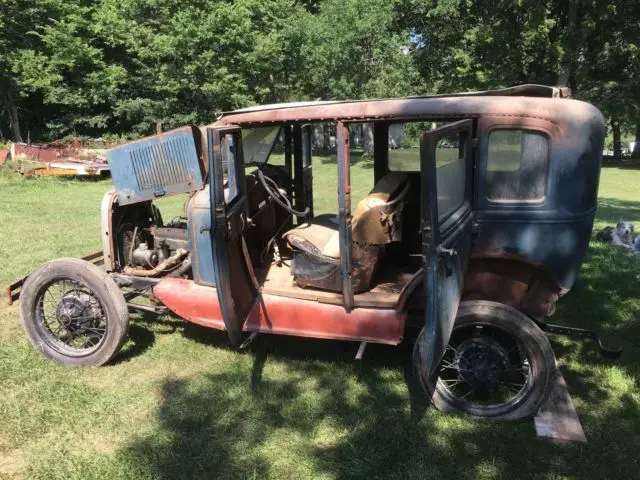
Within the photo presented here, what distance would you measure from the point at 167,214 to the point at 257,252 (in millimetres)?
6244

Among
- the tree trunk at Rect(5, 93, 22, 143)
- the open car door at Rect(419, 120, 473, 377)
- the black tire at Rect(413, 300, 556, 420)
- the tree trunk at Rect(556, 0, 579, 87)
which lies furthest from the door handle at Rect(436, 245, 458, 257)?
the tree trunk at Rect(5, 93, 22, 143)

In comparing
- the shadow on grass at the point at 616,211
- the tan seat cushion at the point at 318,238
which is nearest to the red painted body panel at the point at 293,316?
the tan seat cushion at the point at 318,238

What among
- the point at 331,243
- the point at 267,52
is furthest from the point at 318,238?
the point at 267,52

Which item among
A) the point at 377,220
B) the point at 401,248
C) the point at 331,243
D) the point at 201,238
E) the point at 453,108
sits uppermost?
the point at 453,108

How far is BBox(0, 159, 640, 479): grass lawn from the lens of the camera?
10.00ft

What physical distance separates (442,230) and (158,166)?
8.15ft

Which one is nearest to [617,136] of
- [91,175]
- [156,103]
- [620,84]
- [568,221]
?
[620,84]

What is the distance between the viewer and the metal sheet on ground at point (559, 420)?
3.23 meters

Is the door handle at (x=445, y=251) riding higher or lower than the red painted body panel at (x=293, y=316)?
higher

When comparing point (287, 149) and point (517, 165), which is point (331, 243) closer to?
point (287, 149)

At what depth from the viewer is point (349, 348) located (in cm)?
443

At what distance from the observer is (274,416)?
353cm

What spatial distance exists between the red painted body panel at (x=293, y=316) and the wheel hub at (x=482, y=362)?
0.46 meters

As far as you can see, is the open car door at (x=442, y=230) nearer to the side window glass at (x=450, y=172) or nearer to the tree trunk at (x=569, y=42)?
the side window glass at (x=450, y=172)
